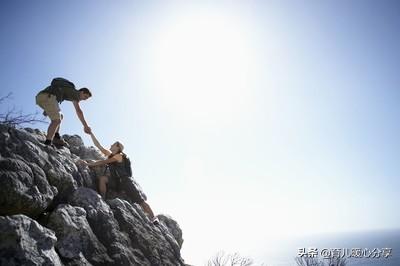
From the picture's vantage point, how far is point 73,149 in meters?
13.6

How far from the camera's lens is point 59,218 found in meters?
7.55

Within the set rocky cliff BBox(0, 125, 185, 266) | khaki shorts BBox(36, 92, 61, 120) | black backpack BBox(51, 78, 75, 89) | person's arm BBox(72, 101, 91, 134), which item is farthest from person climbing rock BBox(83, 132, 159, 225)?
black backpack BBox(51, 78, 75, 89)

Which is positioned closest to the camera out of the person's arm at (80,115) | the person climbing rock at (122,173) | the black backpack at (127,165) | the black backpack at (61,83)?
the black backpack at (61,83)

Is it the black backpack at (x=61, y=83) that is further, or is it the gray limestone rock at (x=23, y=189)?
the black backpack at (x=61, y=83)

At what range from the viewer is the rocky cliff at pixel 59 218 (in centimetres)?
621

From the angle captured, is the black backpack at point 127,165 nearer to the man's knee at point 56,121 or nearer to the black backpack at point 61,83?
the man's knee at point 56,121

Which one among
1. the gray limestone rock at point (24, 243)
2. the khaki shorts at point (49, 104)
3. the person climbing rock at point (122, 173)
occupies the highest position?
the khaki shorts at point (49, 104)

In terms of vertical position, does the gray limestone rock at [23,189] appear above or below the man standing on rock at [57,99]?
below

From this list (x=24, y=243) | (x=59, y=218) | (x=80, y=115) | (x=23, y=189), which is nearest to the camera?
(x=24, y=243)

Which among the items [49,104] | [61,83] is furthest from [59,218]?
[61,83]

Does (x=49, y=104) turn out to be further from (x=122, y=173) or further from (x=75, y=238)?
(x=75, y=238)

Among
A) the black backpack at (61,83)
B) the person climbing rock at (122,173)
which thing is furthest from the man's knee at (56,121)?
the person climbing rock at (122,173)

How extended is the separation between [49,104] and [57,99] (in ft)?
1.06

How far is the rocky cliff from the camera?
20.4 ft
